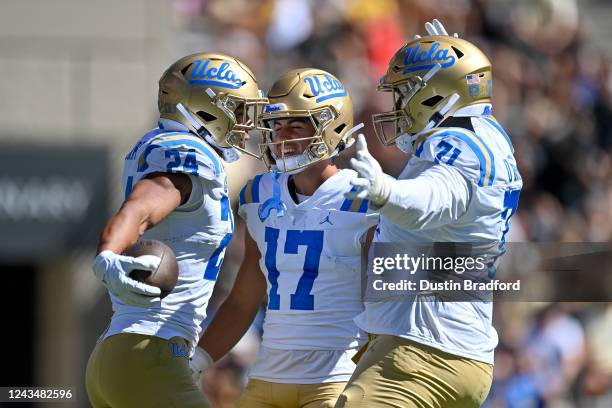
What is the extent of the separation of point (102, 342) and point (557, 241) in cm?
606

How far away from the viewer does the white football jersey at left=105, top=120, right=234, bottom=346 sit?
5.03 m

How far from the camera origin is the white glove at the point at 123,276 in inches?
174

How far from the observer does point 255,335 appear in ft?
31.3

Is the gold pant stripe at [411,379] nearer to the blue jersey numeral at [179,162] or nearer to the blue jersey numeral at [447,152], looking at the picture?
the blue jersey numeral at [447,152]

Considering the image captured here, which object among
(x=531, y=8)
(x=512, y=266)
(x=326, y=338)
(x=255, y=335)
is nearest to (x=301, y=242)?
(x=326, y=338)

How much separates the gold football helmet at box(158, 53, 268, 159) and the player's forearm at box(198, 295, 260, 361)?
0.66 m

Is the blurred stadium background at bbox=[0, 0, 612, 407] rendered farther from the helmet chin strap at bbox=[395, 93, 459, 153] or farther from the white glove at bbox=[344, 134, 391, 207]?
the white glove at bbox=[344, 134, 391, 207]

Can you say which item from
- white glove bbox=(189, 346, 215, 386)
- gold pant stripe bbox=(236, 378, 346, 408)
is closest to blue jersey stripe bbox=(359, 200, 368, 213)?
gold pant stripe bbox=(236, 378, 346, 408)

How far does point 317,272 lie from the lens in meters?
5.34

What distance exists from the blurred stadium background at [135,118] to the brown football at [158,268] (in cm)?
479

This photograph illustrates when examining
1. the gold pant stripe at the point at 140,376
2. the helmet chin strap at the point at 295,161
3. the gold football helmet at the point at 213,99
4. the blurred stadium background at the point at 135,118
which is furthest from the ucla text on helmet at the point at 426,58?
the blurred stadium background at the point at 135,118

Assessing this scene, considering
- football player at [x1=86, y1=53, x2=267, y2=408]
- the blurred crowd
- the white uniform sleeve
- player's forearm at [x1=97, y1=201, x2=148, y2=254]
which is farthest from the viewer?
the blurred crowd

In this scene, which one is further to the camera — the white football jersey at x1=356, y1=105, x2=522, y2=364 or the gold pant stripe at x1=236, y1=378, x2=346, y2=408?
the gold pant stripe at x1=236, y1=378, x2=346, y2=408

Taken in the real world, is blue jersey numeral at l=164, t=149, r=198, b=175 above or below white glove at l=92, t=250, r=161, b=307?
above
